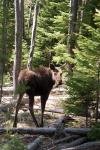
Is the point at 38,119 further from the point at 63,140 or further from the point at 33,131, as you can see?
the point at 63,140

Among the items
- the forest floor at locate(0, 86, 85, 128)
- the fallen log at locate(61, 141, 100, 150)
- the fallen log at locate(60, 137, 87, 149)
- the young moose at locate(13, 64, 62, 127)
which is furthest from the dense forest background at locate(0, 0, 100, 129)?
the fallen log at locate(61, 141, 100, 150)

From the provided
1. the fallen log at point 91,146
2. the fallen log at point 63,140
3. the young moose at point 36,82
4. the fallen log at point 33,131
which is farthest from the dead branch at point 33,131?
the fallen log at point 91,146

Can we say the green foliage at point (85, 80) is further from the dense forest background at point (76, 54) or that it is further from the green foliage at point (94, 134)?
the green foliage at point (94, 134)

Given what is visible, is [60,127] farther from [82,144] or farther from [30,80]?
[30,80]

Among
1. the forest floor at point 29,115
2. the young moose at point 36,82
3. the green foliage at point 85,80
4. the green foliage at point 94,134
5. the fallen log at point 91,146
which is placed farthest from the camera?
the forest floor at point 29,115

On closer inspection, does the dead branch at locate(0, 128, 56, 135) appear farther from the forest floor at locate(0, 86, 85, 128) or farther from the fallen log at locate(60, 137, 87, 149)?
the forest floor at locate(0, 86, 85, 128)

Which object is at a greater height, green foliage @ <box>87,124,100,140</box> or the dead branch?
green foliage @ <box>87,124,100,140</box>

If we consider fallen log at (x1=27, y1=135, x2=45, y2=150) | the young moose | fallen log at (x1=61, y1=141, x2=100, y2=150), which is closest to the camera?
fallen log at (x1=27, y1=135, x2=45, y2=150)

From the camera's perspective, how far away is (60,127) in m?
10.3

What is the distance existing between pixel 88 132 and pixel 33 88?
7.34ft

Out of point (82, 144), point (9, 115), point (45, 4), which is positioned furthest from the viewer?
point (45, 4)

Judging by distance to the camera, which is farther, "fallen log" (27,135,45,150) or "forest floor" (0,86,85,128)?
"forest floor" (0,86,85,128)

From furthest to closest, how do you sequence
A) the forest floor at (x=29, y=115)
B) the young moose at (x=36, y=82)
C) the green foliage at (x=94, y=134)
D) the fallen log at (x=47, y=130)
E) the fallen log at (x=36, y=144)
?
the forest floor at (x=29, y=115), the young moose at (x=36, y=82), the fallen log at (x=47, y=130), the green foliage at (x=94, y=134), the fallen log at (x=36, y=144)

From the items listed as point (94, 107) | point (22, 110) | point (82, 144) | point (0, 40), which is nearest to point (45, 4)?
point (0, 40)
